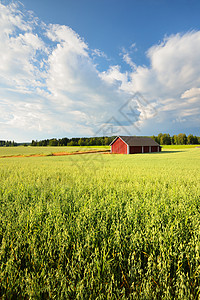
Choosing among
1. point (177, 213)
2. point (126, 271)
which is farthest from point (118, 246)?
point (177, 213)

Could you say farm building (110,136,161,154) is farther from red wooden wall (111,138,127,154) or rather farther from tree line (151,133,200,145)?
tree line (151,133,200,145)

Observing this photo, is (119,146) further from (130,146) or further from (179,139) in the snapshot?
(179,139)

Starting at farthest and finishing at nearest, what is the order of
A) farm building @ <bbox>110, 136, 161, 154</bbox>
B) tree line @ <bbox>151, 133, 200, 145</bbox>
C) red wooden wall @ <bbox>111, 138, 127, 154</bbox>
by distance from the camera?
tree line @ <bbox>151, 133, 200, 145</bbox> < red wooden wall @ <bbox>111, 138, 127, 154</bbox> < farm building @ <bbox>110, 136, 161, 154</bbox>

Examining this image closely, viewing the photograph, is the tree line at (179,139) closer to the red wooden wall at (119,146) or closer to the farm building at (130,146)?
the farm building at (130,146)

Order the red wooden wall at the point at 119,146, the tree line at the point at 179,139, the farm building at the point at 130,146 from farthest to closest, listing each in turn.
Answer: the tree line at the point at 179,139 < the red wooden wall at the point at 119,146 < the farm building at the point at 130,146

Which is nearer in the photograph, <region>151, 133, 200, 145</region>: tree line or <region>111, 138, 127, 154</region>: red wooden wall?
<region>111, 138, 127, 154</region>: red wooden wall

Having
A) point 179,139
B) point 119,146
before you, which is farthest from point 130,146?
point 179,139

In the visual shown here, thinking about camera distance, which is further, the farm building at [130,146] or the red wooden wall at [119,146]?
the red wooden wall at [119,146]

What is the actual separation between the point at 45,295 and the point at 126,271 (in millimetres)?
1076

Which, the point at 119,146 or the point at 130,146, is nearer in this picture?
the point at 130,146

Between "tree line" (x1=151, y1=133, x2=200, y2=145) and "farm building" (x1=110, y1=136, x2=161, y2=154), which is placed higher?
"tree line" (x1=151, y1=133, x2=200, y2=145)

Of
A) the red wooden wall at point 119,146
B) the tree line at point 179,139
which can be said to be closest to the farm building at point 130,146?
the red wooden wall at point 119,146

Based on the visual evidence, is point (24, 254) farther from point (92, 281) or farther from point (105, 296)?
point (105, 296)

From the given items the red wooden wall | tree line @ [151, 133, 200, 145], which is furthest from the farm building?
tree line @ [151, 133, 200, 145]
